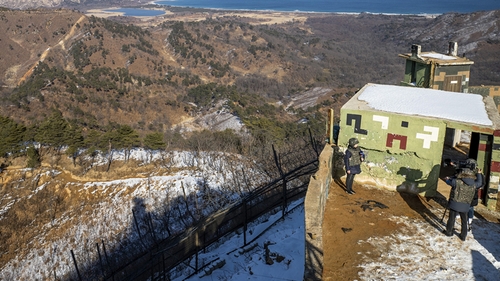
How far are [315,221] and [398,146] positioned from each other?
288 cm

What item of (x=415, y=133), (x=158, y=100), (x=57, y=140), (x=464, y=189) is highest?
(x=415, y=133)

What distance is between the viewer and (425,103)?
9078mm

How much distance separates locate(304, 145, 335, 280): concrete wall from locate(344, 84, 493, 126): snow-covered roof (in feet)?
5.29

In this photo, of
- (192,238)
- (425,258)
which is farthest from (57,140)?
(425,258)

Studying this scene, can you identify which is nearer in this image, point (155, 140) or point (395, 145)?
point (395, 145)

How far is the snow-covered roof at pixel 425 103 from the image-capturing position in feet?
26.9

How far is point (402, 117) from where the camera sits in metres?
8.39

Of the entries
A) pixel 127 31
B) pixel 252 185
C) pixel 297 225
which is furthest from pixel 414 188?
pixel 127 31

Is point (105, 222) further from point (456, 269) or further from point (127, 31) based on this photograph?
point (127, 31)

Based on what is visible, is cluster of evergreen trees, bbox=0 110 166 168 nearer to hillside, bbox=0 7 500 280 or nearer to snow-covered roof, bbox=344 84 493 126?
hillside, bbox=0 7 500 280

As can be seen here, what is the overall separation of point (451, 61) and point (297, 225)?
10609mm

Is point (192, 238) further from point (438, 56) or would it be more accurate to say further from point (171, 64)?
point (171, 64)

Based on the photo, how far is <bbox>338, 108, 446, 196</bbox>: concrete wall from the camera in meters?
8.30

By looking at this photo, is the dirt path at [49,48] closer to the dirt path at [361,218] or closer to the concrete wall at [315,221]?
the concrete wall at [315,221]
